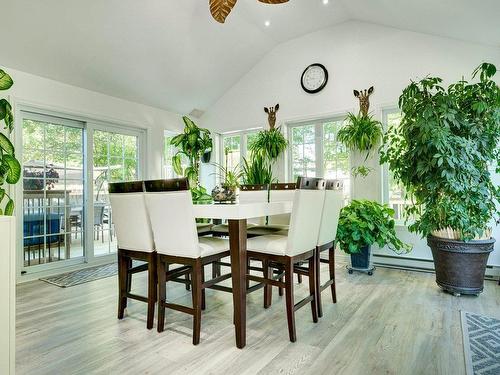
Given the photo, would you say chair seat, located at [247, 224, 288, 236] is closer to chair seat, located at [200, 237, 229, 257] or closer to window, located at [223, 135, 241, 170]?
chair seat, located at [200, 237, 229, 257]

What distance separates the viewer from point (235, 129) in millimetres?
5418

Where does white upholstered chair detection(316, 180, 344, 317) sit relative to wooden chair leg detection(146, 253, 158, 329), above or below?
above

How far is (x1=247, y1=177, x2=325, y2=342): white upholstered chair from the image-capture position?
200cm

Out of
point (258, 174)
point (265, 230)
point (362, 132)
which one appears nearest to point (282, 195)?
point (265, 230)

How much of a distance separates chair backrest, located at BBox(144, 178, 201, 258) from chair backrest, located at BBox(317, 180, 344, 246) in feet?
3.26

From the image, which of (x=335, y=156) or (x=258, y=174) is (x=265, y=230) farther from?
(x=335, y=156)

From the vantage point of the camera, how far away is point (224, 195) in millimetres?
2475

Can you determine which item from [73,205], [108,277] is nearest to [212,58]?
[73,205]

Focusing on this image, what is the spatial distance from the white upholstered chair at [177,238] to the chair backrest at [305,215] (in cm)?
56

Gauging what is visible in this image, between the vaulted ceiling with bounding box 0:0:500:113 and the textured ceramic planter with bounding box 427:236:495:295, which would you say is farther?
the vaulted ceiling with bounding box 0:0:500:113

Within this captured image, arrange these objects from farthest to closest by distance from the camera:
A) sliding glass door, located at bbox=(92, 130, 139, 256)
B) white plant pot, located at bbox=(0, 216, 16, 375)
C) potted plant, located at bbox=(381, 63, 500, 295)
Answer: sliding glass door, located at bbox=(92, 130, 139, 256) < potted plant, located at bbox=(381, 63, 500, 295) < white plant pot, located at bbox=(0, 216, 16, 375)

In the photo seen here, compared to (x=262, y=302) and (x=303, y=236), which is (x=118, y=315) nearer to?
(x=262, y=302)

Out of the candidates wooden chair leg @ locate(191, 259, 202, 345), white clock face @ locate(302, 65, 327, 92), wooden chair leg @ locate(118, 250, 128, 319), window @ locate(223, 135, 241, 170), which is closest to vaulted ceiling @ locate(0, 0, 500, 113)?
white clock face @ locate(302, 65, 327, 92)

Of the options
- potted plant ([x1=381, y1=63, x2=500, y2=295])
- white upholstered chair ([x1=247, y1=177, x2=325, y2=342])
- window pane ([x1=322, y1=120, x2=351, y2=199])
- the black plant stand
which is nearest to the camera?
white upholstered chair ([x1=247, y1=177, x2=325, y2=342])
